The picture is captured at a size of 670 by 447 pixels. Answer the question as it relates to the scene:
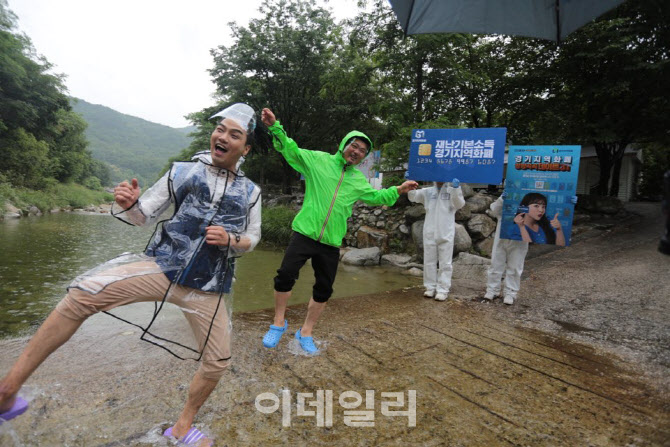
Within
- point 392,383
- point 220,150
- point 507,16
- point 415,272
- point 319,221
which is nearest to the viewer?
point 220,150

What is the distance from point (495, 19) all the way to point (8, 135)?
30880mm

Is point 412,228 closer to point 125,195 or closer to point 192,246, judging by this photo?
point 192,246

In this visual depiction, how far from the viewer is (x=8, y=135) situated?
2295 cm

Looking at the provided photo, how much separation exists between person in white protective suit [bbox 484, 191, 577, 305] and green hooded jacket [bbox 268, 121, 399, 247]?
2503mm

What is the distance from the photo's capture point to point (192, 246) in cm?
171

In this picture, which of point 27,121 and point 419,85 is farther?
point 27,121

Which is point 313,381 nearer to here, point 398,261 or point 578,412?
point 578,412

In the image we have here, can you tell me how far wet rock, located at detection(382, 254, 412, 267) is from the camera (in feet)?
27.1

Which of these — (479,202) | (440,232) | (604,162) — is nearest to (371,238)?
(479,202)

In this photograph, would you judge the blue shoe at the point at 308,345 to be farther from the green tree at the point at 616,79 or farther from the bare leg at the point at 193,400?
the green tree at the point at 616,79

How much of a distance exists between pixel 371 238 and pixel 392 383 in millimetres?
7238

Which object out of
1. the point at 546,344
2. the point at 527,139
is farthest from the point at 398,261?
the point at 527,139

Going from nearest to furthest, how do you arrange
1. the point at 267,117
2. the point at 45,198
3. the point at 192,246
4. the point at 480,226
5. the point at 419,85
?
the point at 192,246 < the point at 267,117 < the point at 480,226 < the point at 419,85 < the point at 45,198

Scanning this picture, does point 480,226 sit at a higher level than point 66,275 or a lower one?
higher
